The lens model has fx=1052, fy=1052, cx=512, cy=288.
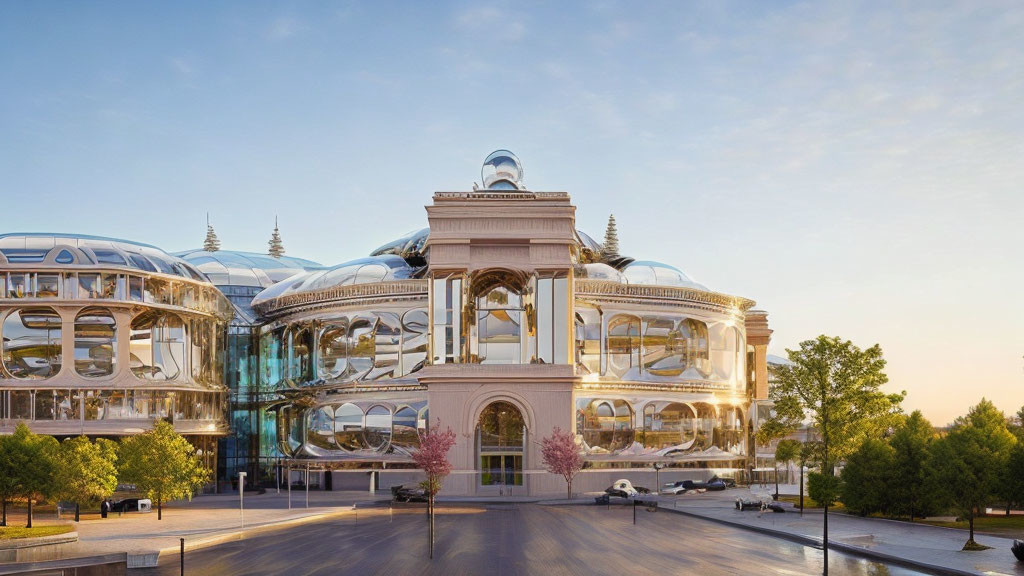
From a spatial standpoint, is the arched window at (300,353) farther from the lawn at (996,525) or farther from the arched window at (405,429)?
the lawn at (996,525)

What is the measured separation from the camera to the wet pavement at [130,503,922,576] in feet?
107

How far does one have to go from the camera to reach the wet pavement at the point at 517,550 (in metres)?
32.8

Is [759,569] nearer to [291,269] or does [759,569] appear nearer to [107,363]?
[107,363]

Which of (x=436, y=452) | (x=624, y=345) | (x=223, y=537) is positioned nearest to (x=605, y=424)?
(x=624, y=345)

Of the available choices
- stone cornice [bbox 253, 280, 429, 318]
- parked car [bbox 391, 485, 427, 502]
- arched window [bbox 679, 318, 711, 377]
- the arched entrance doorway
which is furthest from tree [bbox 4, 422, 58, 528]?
arched window [bbox 679, 318, 711, 377]

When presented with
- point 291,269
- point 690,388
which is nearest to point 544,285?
point 690,388

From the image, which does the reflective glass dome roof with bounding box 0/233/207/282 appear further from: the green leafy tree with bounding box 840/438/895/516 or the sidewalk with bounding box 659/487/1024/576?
the green leafy tree with bounding box 840/438/895/516

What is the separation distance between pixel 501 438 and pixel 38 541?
35.5m

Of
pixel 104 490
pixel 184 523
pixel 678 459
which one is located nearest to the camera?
pixel 184 523

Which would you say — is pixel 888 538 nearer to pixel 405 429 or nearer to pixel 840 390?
pixel 840 390

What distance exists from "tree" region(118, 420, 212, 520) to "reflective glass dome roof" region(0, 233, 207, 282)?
15.7 m

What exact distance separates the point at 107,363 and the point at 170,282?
22.1ft

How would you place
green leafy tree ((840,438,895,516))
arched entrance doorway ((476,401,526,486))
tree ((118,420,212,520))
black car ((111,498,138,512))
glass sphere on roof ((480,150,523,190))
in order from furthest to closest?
glass sphere on roof ((480,150,523,190)) → arched entrance doorway ((476,401,526,486)) → black car ((111,498,138,512)) → tree ((118,420,212,520)) → green leafy tree ((840,438,895,516))

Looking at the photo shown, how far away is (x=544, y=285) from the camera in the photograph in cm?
7038
